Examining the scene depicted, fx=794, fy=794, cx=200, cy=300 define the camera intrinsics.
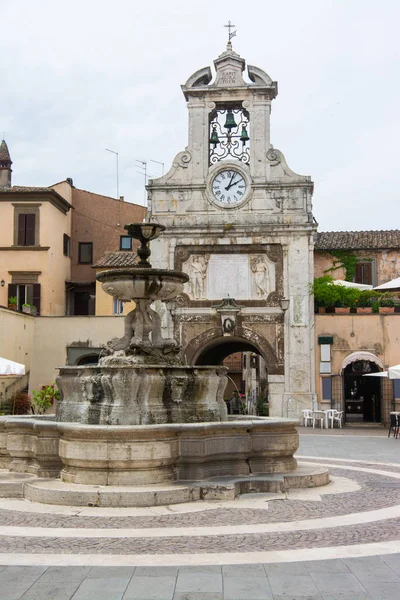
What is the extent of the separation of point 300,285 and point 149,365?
20.2m

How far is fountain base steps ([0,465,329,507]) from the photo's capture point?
10.1m

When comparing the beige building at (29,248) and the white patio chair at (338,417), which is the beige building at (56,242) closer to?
the beige building at (29,248)

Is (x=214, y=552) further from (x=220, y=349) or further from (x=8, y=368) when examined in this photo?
(x=220, y=349)

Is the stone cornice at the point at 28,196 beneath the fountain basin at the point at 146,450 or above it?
above

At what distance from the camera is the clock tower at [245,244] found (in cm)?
3152

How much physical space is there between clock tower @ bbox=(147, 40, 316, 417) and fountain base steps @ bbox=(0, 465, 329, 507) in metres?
19.7

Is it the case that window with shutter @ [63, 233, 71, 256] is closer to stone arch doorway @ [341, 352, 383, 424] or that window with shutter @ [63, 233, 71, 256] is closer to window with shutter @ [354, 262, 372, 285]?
window with shutter @ [354, 262, 372, 285]

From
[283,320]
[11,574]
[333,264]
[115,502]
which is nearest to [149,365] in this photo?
[115,502]

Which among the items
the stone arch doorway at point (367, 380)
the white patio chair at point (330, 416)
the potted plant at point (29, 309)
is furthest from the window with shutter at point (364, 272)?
the potted plant at point (29, 309)

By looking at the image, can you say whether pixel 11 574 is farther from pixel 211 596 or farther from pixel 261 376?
pixel 261 376

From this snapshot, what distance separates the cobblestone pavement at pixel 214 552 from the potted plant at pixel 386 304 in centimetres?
2096

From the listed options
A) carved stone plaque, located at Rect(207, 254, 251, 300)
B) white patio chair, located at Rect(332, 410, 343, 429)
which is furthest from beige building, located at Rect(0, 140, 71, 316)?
white patio chair, located at Rect(332, 410, 343, 429)

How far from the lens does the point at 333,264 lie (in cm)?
3884

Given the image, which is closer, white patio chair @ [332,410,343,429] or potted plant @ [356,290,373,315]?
white patio chair @ [332,410,343,429]
